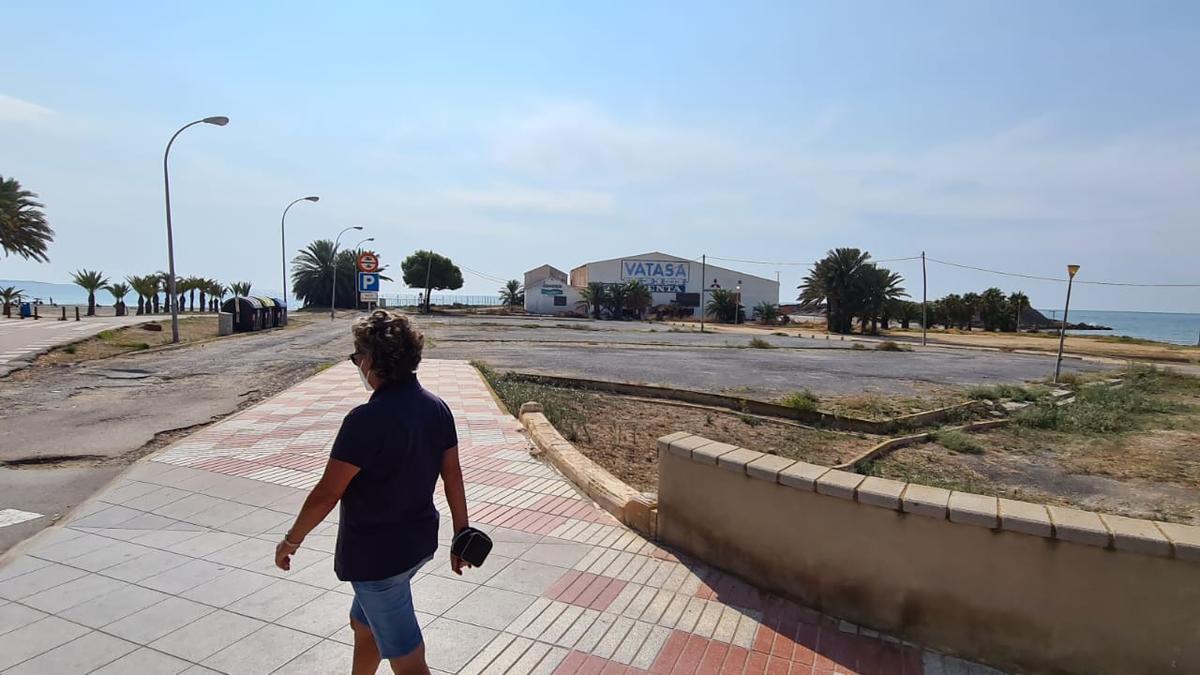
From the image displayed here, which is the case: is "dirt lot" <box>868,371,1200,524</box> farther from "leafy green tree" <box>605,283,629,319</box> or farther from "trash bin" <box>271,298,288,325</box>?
"leafy green tree" <box>605,283,629,319</box>

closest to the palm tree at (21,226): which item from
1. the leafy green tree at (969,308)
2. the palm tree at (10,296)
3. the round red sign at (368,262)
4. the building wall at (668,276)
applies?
the palm tree at (10,296)

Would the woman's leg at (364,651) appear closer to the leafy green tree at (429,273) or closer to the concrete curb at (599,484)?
the concrete curb at (599,484)

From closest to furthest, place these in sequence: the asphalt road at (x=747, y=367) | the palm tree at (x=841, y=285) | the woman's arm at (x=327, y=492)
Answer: the woman's arm at (x=327, y=492) < the asphalt road at (x=747, y=367) < the palm tree at (x=841, y=285)

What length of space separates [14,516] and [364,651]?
165 inches

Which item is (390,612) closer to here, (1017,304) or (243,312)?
(243,312)

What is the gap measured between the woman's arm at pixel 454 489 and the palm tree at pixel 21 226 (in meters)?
43.2

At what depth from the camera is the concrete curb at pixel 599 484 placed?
14.0 feet

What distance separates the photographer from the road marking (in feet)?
14.7

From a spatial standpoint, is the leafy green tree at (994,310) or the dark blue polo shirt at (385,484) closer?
the dark blue polo shirt at (385,484)

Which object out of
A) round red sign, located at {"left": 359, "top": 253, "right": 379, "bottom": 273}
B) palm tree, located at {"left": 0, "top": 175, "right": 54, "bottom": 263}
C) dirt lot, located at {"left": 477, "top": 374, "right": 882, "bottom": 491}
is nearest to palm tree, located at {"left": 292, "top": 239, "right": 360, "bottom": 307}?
palm tree, located at {"left": 0, "top": 175, "right": 54, "bottom": 263}

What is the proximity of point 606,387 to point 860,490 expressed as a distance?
9.61m

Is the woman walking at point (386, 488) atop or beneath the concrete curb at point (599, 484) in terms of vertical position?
atop

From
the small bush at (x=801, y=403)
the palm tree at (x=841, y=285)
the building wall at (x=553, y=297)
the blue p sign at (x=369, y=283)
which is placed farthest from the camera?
the building wall at (x=553, y=297)

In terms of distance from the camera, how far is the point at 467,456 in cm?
628
